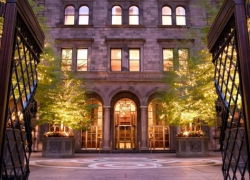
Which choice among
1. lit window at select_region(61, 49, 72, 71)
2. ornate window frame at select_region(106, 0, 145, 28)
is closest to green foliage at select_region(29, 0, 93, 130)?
lit window at select_region(61, 49, 72, 71)

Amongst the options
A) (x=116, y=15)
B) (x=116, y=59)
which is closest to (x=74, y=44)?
(x=116, y=59)

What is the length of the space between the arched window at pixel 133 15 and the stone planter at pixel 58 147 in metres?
14.3

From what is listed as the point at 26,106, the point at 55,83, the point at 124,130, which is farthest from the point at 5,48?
the point at 124,130

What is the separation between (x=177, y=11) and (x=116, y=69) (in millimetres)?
8768

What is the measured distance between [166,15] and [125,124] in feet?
38.2

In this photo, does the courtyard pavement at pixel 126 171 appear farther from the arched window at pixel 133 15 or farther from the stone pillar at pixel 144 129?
the arched window at pixel 133 15

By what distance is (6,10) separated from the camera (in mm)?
2641

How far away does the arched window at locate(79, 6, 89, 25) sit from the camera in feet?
86.4

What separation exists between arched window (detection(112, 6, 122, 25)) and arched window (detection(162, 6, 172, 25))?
4351 millimetres

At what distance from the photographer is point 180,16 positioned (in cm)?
2675

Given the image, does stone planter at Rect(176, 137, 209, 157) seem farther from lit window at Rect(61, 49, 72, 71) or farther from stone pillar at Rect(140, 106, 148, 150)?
lit window at Rect(61, 49, 72, 71)

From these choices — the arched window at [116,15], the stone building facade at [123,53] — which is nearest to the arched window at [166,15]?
the stone building facade at [123,53]

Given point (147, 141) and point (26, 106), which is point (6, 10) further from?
point (147, 141)

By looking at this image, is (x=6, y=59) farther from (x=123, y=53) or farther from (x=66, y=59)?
(x=123, y=53)
